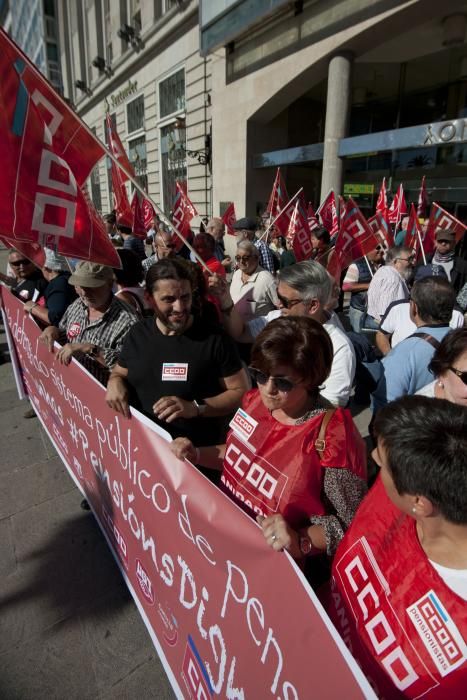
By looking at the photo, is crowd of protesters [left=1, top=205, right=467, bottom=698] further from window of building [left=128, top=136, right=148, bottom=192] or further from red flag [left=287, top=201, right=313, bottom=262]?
window of building [left=128, top=136, right=148, bottom=192]

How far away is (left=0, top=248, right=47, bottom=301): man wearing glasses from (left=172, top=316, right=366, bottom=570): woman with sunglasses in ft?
10.1

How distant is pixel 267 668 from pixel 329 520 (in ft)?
1.37

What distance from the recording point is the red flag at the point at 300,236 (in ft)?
19.8

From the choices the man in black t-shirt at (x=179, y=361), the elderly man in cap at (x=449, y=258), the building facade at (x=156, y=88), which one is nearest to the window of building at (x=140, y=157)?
the building facade at (x=156, y=88)

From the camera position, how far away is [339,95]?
11.1 m

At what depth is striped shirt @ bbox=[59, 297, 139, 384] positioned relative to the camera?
98.3 inches

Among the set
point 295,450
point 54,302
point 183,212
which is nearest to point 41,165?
point 54,302

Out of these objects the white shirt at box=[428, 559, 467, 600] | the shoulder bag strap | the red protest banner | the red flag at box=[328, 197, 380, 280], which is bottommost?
the red protest banner

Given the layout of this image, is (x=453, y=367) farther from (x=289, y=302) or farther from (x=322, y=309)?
(x=289, y=302)

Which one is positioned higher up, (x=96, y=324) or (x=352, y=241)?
(x=352, y=241)

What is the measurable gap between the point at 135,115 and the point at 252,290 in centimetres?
2311

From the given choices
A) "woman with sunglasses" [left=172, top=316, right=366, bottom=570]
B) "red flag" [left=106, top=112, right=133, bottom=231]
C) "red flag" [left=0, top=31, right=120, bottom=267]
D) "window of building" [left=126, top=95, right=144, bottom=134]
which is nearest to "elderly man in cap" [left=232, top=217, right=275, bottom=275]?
"red flag" [left=106, top=112, right=133, bottom=231]

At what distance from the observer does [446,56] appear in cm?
1228

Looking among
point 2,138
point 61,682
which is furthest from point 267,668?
point 2,138
